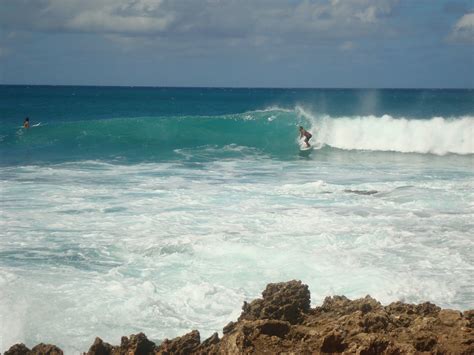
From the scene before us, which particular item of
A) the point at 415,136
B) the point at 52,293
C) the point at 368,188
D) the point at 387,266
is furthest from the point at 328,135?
the point at 52,293

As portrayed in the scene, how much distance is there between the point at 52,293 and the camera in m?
7.45

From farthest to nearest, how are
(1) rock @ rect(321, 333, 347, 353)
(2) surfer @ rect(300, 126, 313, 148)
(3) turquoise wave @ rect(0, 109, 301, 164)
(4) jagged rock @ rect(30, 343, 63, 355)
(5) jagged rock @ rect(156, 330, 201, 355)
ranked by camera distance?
(2) surfer @ rect(300, 126, 313, 148) < (3) turquoise wave @ rect(0, 109, 301, 164) < (4) jagged rock @ rect(30, 343, 63, 355) < (5) jagged rock @ rect(156, 330, 201, 355) < (1) rock @ rect(321, 333, 347, 353)

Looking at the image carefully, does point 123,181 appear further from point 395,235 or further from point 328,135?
point 328,135

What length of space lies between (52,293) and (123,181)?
898 centimetres

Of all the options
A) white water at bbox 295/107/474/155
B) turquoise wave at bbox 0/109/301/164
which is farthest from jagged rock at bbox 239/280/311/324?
white water at bbox 295/107/474/155

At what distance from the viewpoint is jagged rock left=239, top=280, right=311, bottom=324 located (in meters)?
5.24

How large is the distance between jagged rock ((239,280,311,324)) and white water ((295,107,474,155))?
2186 cm

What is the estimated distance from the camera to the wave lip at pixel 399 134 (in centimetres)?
2692

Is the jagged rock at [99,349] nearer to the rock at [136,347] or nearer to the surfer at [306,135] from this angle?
the rock at [136,347]

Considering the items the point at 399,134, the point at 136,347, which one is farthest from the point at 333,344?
the point at 399,134

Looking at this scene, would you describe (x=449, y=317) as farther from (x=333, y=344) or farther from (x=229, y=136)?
(x=229, y=136)

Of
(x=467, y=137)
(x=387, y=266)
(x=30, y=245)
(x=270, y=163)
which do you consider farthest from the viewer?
(x=467, y=137)

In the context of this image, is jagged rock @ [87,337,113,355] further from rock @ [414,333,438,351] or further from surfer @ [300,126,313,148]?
surfer @ [300,126,313,148]

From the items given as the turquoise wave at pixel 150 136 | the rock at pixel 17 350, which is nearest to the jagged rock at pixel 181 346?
the rock at pixel 17 350
